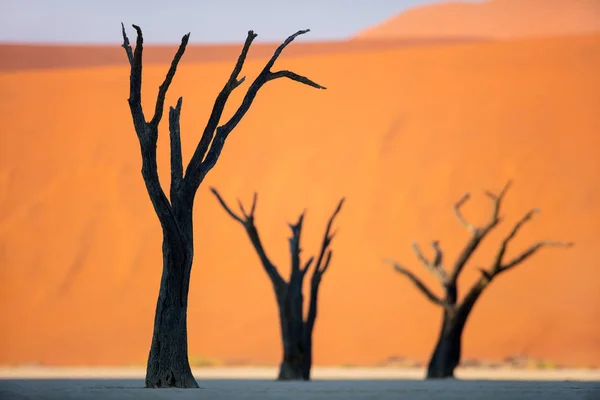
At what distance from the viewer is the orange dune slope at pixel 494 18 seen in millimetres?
112688

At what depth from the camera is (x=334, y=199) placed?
41656mm

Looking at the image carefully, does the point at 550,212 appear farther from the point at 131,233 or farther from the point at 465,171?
the point at 131,233

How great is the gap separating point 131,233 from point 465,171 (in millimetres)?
11312

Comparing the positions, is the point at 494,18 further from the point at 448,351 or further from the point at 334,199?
the point at 448,351

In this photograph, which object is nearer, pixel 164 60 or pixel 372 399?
pixel 372 399

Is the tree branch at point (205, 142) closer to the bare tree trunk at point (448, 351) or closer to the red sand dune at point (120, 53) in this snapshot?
the bare tree trunk at point (448, 351)

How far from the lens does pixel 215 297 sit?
1524 inches

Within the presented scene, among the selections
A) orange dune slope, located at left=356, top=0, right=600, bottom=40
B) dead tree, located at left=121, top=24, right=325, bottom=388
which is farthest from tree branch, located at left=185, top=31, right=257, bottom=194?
orange dune slope, located at left=356, top=0, right=600, bottom=40

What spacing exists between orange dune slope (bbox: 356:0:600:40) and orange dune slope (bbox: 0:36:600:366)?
62206mm

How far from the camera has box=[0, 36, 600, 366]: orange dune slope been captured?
3612 centimetres

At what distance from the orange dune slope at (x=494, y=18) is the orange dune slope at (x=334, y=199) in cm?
6221

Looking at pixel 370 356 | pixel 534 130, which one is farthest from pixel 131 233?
pixel 534 130

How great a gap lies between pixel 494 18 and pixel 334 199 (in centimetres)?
7688

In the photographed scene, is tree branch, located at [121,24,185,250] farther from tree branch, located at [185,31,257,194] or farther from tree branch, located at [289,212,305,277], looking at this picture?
tree branch, located at [289,212,305,277]
